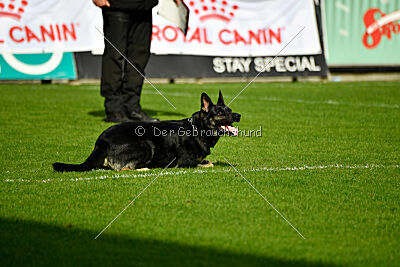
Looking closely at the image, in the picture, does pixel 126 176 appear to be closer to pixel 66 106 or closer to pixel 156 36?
pixel 66 106

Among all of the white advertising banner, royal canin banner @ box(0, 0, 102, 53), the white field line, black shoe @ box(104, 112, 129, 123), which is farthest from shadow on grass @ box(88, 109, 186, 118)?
royal canin banner @ box(0, 0, 102, 53)

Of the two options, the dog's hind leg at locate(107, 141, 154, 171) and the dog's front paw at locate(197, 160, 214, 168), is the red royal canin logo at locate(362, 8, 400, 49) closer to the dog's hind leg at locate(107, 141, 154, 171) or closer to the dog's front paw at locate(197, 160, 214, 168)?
the dog's front paw at locate(197, 160, 214, 168)

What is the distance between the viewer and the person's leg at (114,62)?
10.1m

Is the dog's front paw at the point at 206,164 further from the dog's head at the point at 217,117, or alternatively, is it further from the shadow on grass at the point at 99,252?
the shadow on grass at the point at 99,252

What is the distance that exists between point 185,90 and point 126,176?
11035 millimetres

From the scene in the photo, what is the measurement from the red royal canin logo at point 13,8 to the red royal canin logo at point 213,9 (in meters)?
4.74

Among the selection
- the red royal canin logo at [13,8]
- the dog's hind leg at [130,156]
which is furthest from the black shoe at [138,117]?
the red royal canin logo at [13,8]

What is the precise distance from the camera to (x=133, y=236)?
4.30 m

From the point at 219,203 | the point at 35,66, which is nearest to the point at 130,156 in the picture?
the point at 219,203

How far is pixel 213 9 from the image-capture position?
19.4 m

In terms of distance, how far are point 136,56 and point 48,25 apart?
27.4 feet

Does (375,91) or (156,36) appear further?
(156,36)

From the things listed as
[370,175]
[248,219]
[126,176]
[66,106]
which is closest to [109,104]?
[66,106]

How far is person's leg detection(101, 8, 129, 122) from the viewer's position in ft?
33.2
